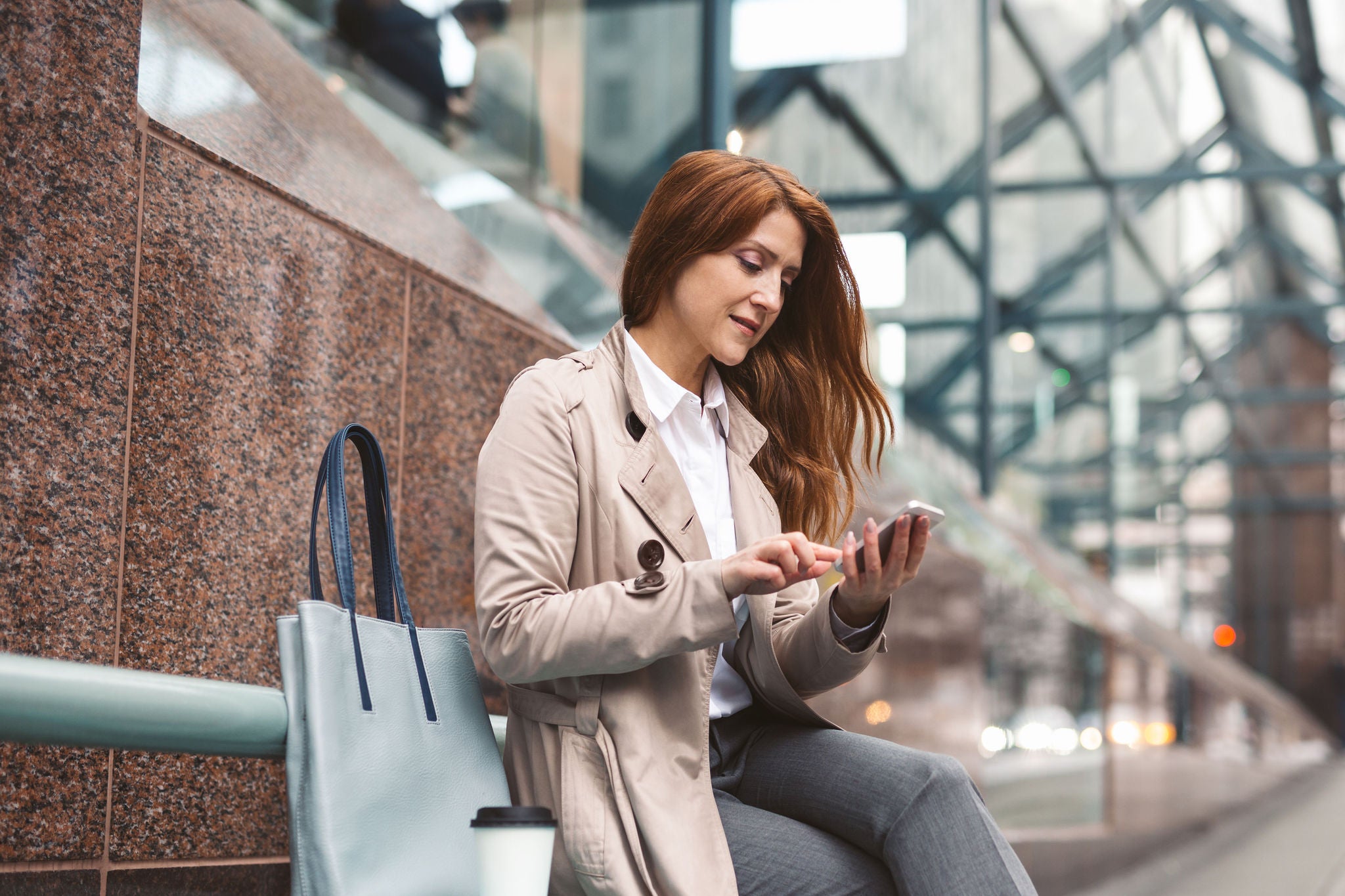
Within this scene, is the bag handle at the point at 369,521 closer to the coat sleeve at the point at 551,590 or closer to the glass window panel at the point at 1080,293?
the coat sleeve at the point at 551,590

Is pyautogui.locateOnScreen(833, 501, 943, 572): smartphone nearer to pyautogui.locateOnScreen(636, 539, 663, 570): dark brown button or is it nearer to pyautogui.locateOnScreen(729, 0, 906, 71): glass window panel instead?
pyautogui.locateOnScreen(636, 539, 663, 570): dark brown button

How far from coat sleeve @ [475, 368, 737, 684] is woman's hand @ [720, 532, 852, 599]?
0.02 metres

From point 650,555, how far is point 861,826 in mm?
538

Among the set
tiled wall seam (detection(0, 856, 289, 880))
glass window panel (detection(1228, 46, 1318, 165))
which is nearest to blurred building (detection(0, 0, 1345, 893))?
tiled wall seam (detection(0, 856, 289, 880))

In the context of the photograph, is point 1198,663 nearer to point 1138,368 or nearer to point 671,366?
point 1138,368

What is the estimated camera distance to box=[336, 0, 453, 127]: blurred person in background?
3.86m

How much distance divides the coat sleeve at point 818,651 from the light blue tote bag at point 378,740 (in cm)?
54

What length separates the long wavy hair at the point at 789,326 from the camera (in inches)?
84.1

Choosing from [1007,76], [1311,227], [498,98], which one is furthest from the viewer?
[1311,227]

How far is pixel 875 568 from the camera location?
1.95m

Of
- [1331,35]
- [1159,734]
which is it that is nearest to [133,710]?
[1159,734]

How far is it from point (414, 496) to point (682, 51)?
3333 millimetres

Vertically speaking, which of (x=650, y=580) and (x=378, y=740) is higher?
(x=650, y=580)

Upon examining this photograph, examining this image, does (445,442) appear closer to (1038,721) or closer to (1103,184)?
(1038,721)
